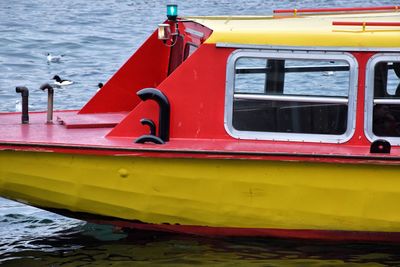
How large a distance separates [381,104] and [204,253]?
→ 207cm

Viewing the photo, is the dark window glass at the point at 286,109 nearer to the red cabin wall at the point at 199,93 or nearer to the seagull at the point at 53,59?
the red cabin wall at the point at 199,93

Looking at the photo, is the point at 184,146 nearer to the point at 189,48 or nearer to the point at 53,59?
the point at 189,48

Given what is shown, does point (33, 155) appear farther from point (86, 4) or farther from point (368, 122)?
point (86, 4)

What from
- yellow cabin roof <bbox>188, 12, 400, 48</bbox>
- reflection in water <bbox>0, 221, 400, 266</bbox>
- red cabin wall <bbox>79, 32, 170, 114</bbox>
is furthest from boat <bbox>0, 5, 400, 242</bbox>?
red cabin wall <bbox>79, 32, 170, 114</bbox>

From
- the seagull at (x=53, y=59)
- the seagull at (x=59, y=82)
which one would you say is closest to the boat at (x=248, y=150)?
the seagull at (x=59, y=82)

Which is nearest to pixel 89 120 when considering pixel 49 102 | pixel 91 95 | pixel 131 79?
pixel 49 102

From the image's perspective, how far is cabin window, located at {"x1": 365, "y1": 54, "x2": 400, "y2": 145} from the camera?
356 inches

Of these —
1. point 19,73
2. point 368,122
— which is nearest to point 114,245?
point 368,122

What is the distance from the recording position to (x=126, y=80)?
10742mm

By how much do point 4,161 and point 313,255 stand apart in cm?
282

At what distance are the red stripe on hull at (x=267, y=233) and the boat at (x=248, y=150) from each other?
0.06ft

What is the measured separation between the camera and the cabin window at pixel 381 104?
903 cm

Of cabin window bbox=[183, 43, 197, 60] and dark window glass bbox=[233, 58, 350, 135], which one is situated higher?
cabin window bbox=[183, 43, 197, 60]

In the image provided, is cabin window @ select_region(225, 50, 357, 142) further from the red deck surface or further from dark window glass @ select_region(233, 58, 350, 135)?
the red deck surface
